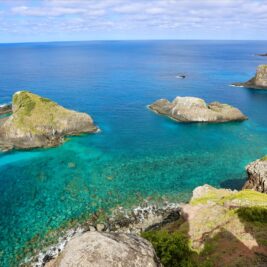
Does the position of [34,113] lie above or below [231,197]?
above

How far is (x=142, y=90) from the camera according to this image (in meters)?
132

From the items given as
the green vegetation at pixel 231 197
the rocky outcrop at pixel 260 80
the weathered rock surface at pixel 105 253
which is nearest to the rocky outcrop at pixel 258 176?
the green vegetation at pixel 231 197

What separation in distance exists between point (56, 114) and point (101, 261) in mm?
65386

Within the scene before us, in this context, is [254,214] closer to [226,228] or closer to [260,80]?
[226,228]

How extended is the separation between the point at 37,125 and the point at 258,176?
1966 inches

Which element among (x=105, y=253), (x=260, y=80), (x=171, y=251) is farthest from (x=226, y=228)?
(x=260, y=80)

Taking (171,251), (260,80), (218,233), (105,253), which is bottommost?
(218,233)

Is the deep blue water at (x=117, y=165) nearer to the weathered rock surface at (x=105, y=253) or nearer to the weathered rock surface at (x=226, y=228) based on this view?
the weathered rock surface at (x=226, y=228)

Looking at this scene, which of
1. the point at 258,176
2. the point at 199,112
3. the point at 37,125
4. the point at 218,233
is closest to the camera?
the point at 218,233

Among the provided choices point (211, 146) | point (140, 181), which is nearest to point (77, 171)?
point (140, 181)

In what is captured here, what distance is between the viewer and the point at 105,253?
16312 millimetres

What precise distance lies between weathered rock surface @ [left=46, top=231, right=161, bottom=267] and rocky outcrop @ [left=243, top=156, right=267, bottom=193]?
33.5 m

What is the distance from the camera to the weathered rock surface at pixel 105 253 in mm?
16047

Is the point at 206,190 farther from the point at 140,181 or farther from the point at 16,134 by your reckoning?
the point at 16,134
